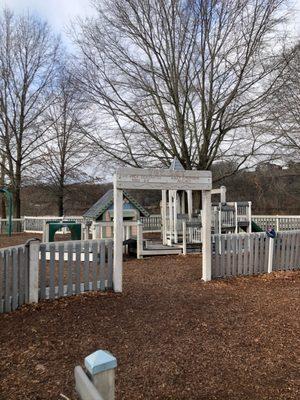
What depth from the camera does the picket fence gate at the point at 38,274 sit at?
557 cm

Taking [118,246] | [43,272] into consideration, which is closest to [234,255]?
[118,246]

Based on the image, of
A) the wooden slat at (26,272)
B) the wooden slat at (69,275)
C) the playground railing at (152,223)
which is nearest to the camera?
the wooden slat at (26,272)

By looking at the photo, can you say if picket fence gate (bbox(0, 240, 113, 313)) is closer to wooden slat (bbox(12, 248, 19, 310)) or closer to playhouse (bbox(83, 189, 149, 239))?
wooden slat (bbox(12, 248, 19, 310))

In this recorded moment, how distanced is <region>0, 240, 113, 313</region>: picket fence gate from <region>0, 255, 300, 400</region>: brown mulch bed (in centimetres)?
27

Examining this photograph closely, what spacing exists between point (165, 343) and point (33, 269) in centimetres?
250

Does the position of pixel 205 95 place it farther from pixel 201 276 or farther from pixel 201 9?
pixel 201 276

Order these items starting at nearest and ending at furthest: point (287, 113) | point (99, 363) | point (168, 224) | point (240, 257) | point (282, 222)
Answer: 1. point (99, 363)
2. point (240, 257)
3. point (168, 224)
4. point (287, 113)
5. point (282, 222)

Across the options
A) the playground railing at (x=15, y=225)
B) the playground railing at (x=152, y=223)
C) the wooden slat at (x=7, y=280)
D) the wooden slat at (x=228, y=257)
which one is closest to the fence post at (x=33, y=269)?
the wooden slat at (x=7, y=280)

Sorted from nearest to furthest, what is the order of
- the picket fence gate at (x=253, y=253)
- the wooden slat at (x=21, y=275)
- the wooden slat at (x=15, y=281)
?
1. the wooden slat at (x=15, y=281)
2. the wooden slat at (x=21, y=275)
3. the picket fence gate at (x=253, y=253)

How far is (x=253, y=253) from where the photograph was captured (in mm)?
9102

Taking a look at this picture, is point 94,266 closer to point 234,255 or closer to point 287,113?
point 234,255

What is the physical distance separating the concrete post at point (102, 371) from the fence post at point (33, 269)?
13.9ft

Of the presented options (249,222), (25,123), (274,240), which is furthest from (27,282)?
(25,123)

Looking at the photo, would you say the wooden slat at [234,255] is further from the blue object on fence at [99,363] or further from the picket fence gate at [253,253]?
the blue object on fence at [99,363]
